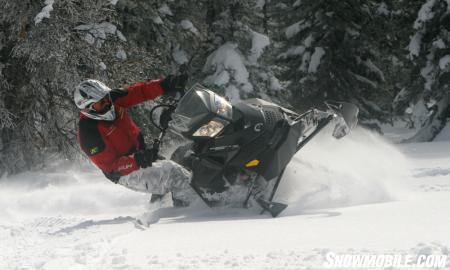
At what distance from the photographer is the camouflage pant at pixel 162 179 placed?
20.4 feet

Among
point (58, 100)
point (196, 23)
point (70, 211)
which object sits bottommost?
point (70, 211)

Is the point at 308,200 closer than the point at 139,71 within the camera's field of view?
Yes

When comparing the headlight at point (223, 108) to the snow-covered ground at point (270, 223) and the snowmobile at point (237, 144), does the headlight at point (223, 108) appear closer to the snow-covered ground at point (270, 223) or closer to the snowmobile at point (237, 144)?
the snowmobile at point (237, 144)

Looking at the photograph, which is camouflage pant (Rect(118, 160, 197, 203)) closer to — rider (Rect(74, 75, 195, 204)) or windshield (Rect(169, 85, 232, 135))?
rider (Rect(74, 75, 195, 204))

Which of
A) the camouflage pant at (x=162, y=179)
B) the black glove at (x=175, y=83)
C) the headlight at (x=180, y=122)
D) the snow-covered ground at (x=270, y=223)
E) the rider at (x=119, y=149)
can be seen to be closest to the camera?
the snow-covered ground at (x=270, y=223)

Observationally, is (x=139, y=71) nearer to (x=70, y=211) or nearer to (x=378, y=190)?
(x=70, y=211)

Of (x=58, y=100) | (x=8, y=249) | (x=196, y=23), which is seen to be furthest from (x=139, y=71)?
(x=8, y=249)

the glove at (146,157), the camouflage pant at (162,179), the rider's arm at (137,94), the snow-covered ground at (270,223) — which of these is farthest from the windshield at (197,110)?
the snow-covered ground at (270,223)

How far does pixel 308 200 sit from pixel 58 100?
6.79m

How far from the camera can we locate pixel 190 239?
4305 millimetres

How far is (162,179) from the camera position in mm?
6250

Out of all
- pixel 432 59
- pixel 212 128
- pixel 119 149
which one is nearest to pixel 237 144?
pixel 212 128

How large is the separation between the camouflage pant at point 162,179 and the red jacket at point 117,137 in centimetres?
18

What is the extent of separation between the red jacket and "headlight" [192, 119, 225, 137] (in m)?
0.88
